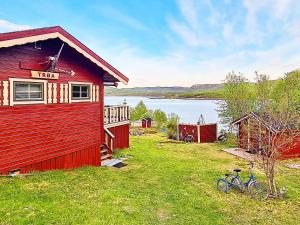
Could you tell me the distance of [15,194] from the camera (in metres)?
8.70

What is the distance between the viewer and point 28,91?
1100 centimetres

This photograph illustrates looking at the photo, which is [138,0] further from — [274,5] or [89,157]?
[89,157]

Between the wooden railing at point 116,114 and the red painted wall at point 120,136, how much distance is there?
0.56 m

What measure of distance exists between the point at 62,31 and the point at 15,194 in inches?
249

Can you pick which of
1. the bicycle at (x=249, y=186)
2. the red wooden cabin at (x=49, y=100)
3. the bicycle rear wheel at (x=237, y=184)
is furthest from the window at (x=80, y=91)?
the bicycle rear wheel at (x=237, y=184)

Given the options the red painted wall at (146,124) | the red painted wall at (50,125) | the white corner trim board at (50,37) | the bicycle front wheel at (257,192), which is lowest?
the bicycle front wheel at (257,192)

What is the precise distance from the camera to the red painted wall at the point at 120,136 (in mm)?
19528

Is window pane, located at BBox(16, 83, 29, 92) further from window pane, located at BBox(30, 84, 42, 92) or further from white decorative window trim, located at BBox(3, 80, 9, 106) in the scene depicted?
white decorative window trim, located at BBox(3, 80, 9, 106)

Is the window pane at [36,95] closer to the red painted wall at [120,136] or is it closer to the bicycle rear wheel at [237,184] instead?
the red painted wall at [120,136]

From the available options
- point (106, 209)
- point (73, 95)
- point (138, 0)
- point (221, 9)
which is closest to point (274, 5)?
point (221, 9)

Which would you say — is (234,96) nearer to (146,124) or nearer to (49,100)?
(146,124)

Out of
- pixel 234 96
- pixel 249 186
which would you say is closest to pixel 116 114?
pixel 249 186

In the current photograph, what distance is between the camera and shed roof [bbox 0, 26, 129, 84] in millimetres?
9430

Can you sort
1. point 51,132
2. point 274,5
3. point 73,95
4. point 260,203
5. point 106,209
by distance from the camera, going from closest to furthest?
point 106,209 → point 260,203 → point 51,132 → point 73,95 → point 274,5
